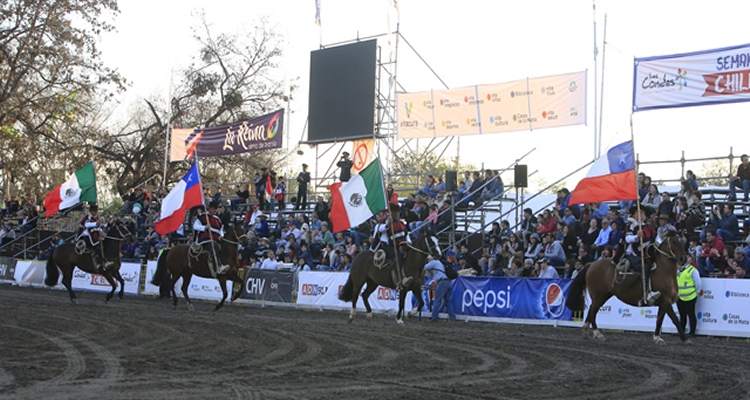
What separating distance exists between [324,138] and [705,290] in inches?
770

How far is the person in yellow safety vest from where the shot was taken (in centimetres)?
1730

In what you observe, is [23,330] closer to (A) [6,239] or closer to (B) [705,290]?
(B) [705,290]

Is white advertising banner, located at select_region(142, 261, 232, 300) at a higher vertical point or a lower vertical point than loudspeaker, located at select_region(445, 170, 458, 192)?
lower

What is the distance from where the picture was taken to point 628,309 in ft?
62.6

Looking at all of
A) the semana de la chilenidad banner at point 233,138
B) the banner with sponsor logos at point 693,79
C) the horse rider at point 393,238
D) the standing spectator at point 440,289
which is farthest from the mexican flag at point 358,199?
the semana de la chilenidad banner at point 233,138

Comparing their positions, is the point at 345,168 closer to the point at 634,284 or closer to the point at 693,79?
the point at 693,79

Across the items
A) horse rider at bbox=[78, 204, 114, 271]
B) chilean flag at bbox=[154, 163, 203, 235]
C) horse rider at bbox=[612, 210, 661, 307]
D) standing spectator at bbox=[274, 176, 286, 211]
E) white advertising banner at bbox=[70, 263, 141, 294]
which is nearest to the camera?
horse rider at bbox=[612, 210, 661, 307]

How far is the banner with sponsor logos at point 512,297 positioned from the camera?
65.8 feet

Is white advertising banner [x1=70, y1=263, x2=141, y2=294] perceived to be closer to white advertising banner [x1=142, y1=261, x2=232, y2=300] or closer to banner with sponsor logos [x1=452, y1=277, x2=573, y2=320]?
white advertising banner [x1=142, y1=261, x2=232, y2=300]

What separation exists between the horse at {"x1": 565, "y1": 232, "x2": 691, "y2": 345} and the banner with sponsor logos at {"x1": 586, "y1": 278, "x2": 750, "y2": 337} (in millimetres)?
1654

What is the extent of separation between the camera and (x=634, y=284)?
16.3 m

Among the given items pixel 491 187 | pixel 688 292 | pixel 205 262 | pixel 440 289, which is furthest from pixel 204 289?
pixel 688 292

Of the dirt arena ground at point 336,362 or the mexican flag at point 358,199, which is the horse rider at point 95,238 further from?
the mexican flag at point 358,199

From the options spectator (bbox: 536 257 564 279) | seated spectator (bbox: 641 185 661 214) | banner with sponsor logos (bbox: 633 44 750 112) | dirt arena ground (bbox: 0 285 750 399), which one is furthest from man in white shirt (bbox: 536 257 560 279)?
banner with sponsor logos (bbox: 633 44 750 112)
